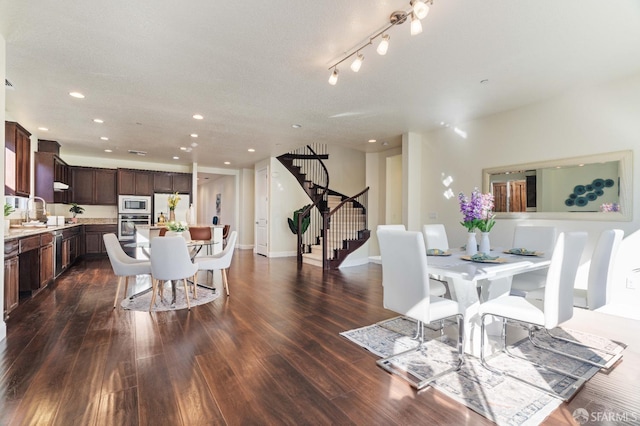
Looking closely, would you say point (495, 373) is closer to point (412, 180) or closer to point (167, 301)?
point (167, 301)

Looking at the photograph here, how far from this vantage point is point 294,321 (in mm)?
3295

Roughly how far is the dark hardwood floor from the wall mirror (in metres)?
1.31

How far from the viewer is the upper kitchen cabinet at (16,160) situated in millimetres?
4605

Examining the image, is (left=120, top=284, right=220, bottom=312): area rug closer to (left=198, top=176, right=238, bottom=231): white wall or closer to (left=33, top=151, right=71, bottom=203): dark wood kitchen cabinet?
(left=33, top=151, right=71, bottom=203): dark wood kitchen cabinet

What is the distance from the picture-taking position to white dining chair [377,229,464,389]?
2.15 metres

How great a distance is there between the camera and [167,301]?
402 cm

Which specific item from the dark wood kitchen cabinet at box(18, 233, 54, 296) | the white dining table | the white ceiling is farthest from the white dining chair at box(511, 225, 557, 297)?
the dark wood kitchen cabinet at box(18, 233, 54, 296)

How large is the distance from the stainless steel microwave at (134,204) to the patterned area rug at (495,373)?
7.61 m

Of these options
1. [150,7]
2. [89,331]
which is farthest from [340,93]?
[89,331]

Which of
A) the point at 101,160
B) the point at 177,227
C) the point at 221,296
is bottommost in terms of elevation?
the point at 221,296

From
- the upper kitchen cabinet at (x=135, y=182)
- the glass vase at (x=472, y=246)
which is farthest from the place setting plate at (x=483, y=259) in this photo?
the upper kitchen cabinet at (x=135, y=182)

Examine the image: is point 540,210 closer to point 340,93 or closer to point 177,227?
point 340,93

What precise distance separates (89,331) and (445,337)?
3.42m

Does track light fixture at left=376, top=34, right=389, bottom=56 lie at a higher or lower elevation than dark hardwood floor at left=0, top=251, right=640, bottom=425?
higher
